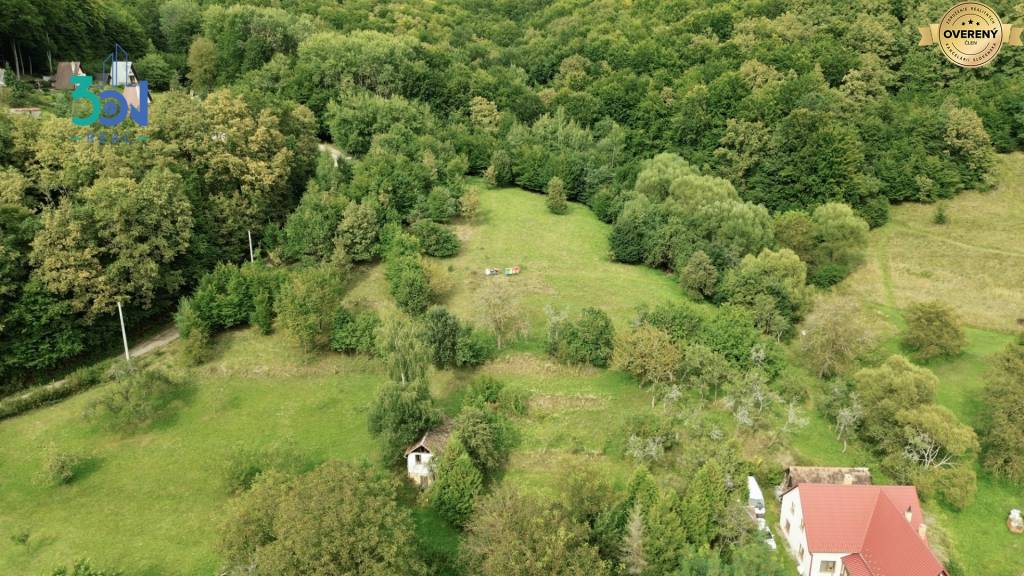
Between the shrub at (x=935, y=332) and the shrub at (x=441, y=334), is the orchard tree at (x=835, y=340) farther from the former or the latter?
the shrub at (x=441, y=334)

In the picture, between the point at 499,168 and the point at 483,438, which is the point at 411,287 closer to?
the point at 483,438

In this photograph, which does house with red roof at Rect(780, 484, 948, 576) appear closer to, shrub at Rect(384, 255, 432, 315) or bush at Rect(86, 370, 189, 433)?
shrub at Rect(384, 255, 432, 315)

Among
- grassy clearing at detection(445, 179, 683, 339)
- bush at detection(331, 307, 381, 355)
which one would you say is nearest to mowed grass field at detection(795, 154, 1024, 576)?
grassy clearing at detection(445, 179, 683, 339)

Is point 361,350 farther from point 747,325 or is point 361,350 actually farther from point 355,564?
→ point 747,325

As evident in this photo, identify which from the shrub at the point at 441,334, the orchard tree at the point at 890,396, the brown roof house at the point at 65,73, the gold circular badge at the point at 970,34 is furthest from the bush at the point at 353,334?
the gold circular badge at the point at 970,34

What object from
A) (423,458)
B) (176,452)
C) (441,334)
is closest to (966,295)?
(441,334)

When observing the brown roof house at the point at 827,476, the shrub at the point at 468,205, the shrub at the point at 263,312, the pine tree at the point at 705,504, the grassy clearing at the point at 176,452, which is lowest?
the grassy clearing at the point at 176,452
